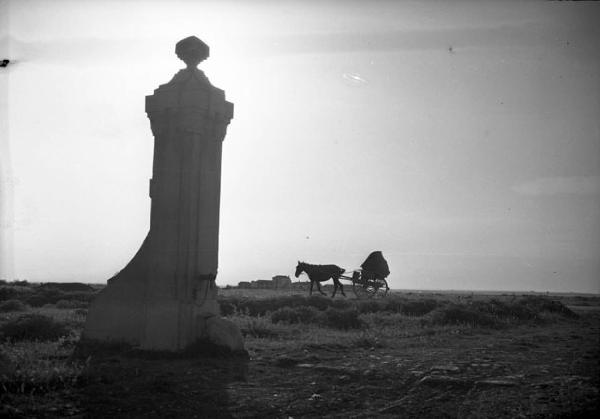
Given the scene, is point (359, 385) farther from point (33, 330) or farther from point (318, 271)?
point (318, 271)

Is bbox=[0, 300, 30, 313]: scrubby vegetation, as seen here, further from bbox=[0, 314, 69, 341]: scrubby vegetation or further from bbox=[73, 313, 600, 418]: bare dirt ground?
bbox=[73, 313, 600, 418]: bare dirt ground

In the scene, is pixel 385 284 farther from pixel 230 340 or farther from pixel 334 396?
pixel 334 396

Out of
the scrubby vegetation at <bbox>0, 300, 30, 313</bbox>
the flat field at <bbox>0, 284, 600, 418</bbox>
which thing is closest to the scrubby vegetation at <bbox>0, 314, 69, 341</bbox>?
the flat field at <bbox>0, 284, 600, 418</bbox>

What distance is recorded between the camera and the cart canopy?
28.4m

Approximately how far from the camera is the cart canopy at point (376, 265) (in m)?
28.4

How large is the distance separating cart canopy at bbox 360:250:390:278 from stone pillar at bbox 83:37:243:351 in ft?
61.5

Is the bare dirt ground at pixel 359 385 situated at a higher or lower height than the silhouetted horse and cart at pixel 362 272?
lower

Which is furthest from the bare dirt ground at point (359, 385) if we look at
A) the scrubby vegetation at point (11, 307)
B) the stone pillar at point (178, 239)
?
the scrubby vegetation at point (11, 307)

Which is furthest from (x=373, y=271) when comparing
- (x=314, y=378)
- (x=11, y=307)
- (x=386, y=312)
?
(x=314, y=378)

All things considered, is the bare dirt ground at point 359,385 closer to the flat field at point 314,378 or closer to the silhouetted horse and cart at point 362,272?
the flat field at point 314,378

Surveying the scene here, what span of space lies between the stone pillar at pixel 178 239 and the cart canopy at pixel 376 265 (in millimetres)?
18734

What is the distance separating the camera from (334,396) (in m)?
6.99

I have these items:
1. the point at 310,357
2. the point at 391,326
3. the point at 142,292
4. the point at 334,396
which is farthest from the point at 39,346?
the point at 391,326

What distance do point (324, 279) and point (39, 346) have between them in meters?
19.1
